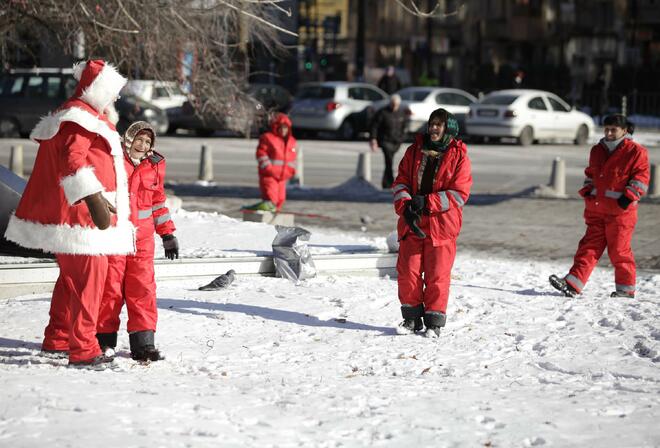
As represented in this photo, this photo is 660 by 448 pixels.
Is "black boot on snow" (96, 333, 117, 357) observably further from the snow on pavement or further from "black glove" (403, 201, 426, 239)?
"black glove" (403, 201, 426, 239)

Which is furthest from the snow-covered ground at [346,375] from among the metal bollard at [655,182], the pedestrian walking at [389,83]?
the pedestrian walking at [389,83]

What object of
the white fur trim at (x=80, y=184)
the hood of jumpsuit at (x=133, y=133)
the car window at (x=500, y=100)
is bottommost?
the car window at (x=500, y=100)

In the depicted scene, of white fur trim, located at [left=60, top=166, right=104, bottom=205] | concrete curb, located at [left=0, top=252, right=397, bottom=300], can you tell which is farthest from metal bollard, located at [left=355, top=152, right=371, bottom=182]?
white fur trim, located at [left=60, top=166, right=104, bottom=205]

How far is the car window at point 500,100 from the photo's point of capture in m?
30.4

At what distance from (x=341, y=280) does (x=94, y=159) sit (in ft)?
12.4

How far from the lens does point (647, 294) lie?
10016 mm

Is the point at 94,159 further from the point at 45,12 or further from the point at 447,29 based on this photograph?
the point at 447,29

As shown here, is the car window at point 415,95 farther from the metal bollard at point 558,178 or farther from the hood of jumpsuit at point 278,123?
the hood of jumpsuit at point 278,123

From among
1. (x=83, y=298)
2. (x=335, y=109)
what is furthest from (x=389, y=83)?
(x=83, y=298)

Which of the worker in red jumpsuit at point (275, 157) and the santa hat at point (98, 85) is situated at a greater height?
the santa hat at point (98, 85)

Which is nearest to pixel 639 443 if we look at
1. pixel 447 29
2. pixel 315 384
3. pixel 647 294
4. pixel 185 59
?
pixel 315 384

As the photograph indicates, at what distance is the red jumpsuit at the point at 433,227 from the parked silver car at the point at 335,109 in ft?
73.0

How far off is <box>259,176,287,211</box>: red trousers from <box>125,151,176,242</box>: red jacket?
7.37 metres

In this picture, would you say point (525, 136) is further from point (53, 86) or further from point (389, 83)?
point (53, 86)
